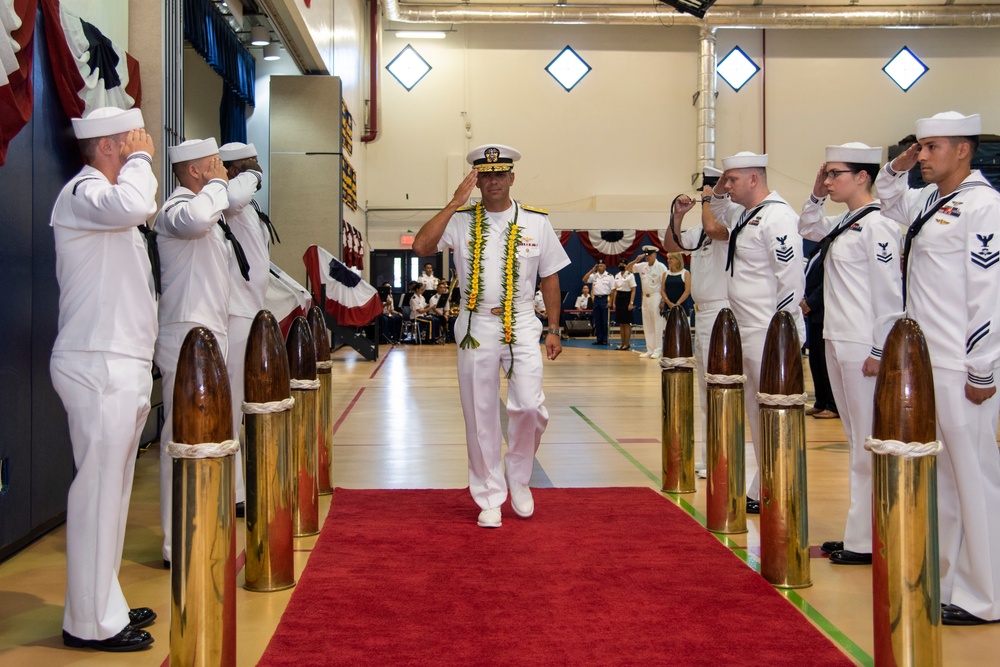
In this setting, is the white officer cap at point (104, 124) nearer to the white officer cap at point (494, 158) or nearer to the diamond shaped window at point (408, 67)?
the white officer cap at point (494, 158)

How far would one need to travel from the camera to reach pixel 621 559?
4.06 m

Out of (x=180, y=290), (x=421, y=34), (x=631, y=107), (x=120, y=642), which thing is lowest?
(x=120, y=642)

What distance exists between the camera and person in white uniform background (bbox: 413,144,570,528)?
475 centimetres

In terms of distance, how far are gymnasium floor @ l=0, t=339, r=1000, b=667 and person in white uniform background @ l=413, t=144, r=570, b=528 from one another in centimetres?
34

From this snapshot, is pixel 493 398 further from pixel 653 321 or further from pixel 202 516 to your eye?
pixel 653 321

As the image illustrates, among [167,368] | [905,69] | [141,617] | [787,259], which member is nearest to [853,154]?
[787,259]

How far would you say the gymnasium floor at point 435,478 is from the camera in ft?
10.5

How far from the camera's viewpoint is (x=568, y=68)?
2334cm

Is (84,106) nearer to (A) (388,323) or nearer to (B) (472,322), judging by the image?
(B) (472,322)

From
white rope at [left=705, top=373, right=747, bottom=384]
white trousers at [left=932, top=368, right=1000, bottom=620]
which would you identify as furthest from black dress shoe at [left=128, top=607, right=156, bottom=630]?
white trousers at [left=932, top=368, right=1000, bottom=620]

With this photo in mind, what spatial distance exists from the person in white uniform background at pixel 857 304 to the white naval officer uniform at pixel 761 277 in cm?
38

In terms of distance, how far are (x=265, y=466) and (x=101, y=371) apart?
829mm

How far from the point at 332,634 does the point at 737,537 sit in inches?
87.0

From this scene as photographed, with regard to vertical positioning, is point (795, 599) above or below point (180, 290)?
below
